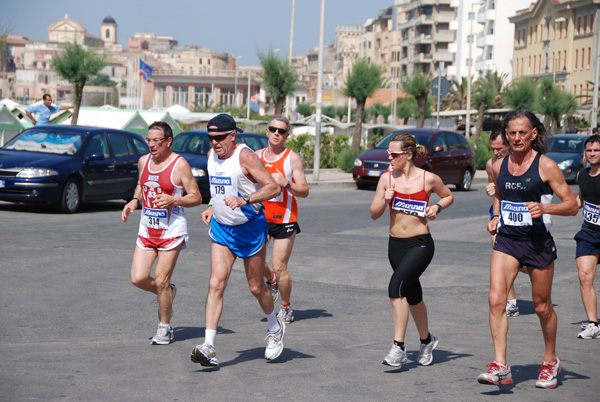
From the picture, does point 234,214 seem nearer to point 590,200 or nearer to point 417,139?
point 590,200

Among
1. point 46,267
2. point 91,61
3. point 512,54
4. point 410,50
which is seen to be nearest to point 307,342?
point 46,267

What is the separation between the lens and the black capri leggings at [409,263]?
7.27 m

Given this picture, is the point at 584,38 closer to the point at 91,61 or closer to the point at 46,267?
the point at 91,61

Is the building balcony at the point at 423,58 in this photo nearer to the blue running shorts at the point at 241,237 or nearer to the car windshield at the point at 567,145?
the car windshield at the point at 567,145

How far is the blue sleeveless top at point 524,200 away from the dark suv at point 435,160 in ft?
67.7

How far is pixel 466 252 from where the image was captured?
1487 centimetres

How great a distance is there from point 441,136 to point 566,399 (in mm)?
23297

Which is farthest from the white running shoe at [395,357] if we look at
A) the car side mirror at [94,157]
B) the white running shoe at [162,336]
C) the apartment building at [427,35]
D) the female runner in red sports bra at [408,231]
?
the apartment building at [427,35]

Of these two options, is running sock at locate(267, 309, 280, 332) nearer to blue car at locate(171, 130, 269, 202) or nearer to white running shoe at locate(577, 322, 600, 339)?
white running shoe at locate(577, 322, 600, 339)

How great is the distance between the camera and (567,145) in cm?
3575

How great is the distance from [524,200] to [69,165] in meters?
13.0

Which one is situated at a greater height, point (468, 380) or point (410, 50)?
point (410, 50)

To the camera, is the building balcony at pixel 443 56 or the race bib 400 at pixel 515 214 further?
the building balcony at pixel 443 56

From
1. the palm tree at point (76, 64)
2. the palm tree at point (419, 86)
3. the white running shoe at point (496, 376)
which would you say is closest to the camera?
the white running shoe at point (496, 376)
